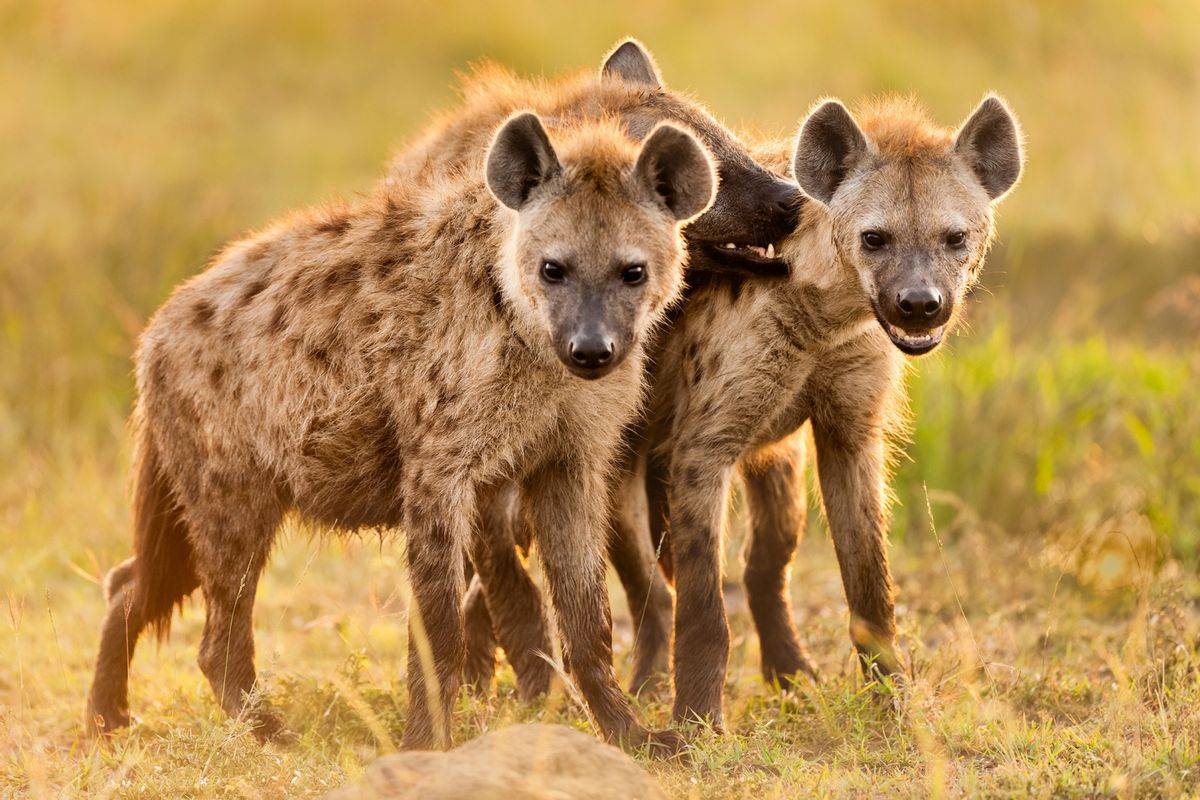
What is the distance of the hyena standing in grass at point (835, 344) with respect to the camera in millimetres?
4090

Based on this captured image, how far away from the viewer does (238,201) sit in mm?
9062

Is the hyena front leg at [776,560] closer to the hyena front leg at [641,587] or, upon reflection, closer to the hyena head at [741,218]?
the hyena front leg at [641,587]

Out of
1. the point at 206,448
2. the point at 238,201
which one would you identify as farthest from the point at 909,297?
the point at 238,201

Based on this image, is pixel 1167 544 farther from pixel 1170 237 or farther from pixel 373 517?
pixel 1170 237

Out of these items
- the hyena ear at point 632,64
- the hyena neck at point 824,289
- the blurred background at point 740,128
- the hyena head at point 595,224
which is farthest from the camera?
the blurred background at point 740,128

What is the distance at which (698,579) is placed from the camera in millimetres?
4293

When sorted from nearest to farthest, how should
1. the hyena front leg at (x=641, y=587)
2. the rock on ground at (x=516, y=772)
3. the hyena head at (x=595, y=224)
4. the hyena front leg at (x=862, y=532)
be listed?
1. the rock on ground at (x=516, y=772)
2. the hyena head at (x=595, y=224)
3. the hyena front leg at (x=862, y=532)
4. the hyena front leg at (x=641, y=587)

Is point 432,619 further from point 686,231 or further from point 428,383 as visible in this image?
point 686,231

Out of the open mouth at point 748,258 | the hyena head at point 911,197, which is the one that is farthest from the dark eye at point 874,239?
the open mouth at point 748,258

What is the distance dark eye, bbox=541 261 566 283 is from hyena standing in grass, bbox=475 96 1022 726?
0.71 metres

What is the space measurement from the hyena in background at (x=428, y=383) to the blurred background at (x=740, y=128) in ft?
5.29

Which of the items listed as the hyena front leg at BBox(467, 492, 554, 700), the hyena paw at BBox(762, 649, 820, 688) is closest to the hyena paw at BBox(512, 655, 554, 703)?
the hyena front leg at BBox(467, 492, 554, 700)

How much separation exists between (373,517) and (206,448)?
1.68 feet

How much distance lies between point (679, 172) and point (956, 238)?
2.41ft
